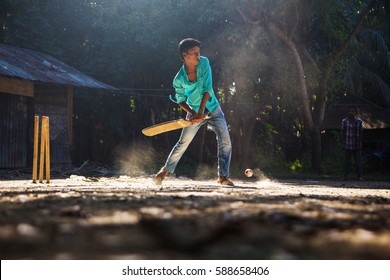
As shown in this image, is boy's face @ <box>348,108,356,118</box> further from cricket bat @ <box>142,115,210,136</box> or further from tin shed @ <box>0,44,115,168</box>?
tin shed @ <box>0,44,115,168</box>

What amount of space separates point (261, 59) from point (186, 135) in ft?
38.9

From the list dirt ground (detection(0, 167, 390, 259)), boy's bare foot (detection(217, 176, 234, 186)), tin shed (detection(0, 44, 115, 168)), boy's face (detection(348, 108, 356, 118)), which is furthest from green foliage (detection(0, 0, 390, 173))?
dirt ground (detection(0, 167, 390, 259))

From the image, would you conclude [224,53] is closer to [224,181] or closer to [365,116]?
[365,116]

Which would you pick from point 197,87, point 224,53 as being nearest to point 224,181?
point 197,87

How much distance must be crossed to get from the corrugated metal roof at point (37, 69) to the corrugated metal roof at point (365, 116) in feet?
33.3

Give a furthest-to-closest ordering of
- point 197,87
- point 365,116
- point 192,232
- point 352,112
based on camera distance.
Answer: point 365,116, point 352,112, point 197,87, point 192,232

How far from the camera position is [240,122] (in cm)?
2483

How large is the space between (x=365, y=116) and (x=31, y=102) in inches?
530

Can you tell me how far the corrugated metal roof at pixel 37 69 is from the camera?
60.1 feet

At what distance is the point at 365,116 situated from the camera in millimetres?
27359

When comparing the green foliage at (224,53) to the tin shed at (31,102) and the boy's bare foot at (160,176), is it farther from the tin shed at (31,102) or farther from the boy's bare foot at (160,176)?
the boy's bare foot at (160,176)

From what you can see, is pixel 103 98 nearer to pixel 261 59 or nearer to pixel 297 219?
pixel 261 59

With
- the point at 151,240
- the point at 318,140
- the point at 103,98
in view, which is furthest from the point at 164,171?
the point at 103,98

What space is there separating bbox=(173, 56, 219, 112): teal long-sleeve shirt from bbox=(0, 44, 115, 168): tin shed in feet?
29.6
